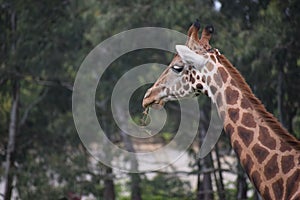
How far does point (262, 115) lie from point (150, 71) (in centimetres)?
917

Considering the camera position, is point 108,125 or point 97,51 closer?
point 97,51

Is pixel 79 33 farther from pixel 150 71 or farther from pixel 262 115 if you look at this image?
pixel 262 115

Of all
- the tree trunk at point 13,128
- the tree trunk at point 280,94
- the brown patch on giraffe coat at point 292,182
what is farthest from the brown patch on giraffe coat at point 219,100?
the tree trunk at point 13,128

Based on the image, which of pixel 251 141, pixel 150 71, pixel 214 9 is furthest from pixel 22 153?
pixel 251 141

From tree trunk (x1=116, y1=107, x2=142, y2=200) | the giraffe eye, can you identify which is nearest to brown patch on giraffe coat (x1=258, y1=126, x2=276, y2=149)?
the giraffe eye

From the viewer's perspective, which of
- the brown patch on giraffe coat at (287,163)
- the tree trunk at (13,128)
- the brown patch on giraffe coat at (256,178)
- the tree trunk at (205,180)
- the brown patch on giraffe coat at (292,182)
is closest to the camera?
the brown patch on giraffe coat at (292,182)

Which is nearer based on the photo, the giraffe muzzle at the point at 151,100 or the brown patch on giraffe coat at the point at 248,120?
the brown patch on giraffe coat at the point at 248,120

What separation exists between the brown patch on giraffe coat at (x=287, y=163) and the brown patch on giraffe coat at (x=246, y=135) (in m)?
0.34

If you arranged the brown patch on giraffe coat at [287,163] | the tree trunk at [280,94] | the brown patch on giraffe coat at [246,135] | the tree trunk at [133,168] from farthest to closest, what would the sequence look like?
the tree trunk at [133,168] → the tree trunk at [280,94] → the brown patch on giraffe coat at [246,135] → the brown patch on giraffe coat at [287,163]

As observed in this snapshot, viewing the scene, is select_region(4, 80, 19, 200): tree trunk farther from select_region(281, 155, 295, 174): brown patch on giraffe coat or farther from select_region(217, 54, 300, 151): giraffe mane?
select_region(281, 155, 295, 174): brown patch on giraffe coat

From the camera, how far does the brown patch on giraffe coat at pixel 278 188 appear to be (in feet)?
19.6

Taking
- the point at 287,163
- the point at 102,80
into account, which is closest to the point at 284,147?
the point at 287,163

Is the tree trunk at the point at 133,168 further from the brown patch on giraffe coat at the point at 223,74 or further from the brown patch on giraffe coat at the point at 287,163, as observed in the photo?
the brown patch on giraffe coat at the point at 287,163

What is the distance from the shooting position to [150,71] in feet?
50.2
